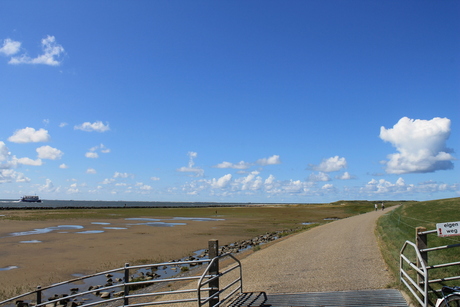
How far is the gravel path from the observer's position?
33.8 ft

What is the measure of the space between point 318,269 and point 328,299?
4161mm

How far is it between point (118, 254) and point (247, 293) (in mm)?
13565

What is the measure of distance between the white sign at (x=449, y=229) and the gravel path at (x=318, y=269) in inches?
143

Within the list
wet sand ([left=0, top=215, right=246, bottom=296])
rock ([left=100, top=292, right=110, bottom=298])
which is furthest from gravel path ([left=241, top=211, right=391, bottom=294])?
wet sand ([left=0, top=215, right=246, bottom=296])

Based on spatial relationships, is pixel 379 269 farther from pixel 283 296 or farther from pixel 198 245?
pixel 198 245

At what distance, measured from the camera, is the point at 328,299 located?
28.4 feet

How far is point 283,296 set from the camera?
30.6 ft

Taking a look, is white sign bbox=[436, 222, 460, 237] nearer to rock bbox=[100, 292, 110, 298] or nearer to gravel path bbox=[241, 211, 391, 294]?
gravel path bbox=[241, 211, 391, 294]

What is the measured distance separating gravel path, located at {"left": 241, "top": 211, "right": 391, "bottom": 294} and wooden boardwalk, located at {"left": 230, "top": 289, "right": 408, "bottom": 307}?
2.14 feet

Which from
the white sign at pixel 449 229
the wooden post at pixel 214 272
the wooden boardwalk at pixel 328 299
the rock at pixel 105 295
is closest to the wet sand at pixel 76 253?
the rock at pixel 105 295

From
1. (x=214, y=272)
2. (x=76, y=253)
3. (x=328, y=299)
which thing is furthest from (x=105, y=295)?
(x=76, y=253)

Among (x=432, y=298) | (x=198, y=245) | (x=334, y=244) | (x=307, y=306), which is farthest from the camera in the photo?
(x=198, y=245)

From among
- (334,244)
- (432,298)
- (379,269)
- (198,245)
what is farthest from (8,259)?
(432,298)

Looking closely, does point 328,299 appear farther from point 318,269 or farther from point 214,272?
point 318,269
